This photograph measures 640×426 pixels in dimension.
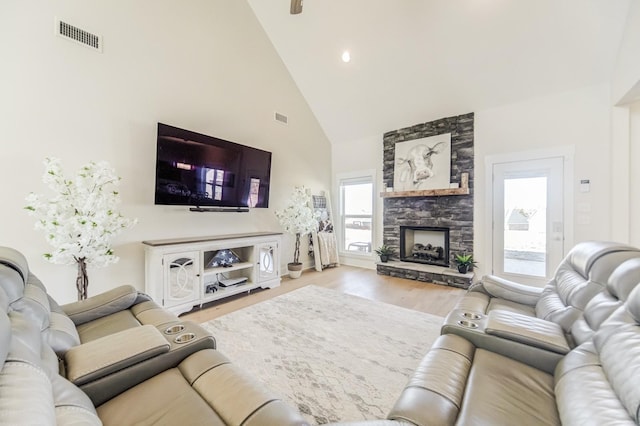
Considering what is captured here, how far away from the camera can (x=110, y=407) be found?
1.00 meters

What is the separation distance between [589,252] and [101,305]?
3.40 m

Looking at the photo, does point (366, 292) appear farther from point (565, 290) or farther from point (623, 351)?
point (623, 351)

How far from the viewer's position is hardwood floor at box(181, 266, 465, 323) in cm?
323

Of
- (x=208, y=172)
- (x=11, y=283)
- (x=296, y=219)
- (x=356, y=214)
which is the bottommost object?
(x=11, y=283)

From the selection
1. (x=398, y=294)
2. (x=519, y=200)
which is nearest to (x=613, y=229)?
(x=519, y=200)

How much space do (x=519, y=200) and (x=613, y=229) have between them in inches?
40.4

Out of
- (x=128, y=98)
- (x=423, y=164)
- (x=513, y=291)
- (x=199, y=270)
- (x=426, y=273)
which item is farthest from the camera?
(x=423, y=164)

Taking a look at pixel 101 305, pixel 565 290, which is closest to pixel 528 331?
pixel 565 290

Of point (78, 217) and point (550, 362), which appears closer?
point (550, 362)

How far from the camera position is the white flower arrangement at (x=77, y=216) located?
2209 millimetres

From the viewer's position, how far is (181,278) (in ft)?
10.1

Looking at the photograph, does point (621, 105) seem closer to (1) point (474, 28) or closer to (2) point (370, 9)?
(1) point (474, 28)

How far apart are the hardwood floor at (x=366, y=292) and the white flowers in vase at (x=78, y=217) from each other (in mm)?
1214

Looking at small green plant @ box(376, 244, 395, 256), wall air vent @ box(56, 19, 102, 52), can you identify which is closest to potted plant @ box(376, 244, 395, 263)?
small green plant @ box(376, 244, 395, 256)
